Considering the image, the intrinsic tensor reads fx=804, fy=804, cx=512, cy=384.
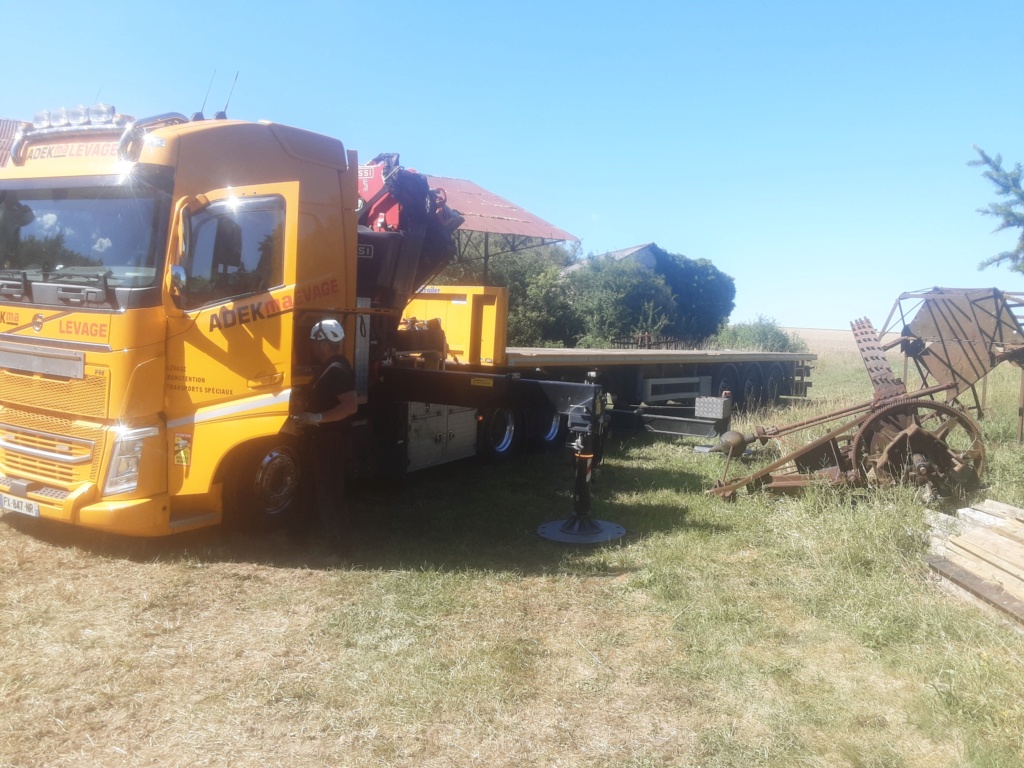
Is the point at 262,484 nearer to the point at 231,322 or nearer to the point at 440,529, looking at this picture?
the point at 231,322

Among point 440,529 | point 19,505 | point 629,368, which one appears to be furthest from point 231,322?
point 629,368

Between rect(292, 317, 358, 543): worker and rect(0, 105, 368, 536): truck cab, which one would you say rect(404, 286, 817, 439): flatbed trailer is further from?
rect(0, 105, 368, 536): truck cab

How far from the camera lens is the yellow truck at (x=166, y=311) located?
523 centimetres

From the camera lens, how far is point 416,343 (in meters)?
7.67

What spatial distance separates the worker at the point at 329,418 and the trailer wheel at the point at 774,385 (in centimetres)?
1210

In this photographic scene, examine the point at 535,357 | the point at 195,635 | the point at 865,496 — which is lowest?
the point at 195,635

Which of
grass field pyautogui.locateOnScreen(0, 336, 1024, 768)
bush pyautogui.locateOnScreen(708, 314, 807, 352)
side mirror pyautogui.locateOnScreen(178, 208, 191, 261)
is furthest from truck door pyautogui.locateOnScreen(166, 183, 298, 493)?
bush pyautogui.locateOnScreen(708, 314, 807, 352)

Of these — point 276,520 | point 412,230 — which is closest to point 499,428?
point 412,230

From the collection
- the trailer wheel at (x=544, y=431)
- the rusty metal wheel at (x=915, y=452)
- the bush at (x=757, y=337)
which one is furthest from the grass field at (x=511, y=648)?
the bush at (x=757, y=337)

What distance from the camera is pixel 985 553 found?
4938mm

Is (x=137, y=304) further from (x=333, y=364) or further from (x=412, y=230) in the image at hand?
(x=412, y=230)

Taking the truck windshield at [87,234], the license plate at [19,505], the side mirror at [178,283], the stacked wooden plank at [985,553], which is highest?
the truck windshield at [87,234]

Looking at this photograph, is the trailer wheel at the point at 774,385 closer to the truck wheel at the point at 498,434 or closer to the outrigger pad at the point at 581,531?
the truck wheel at the point at 498,434

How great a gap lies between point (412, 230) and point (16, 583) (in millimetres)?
4116
